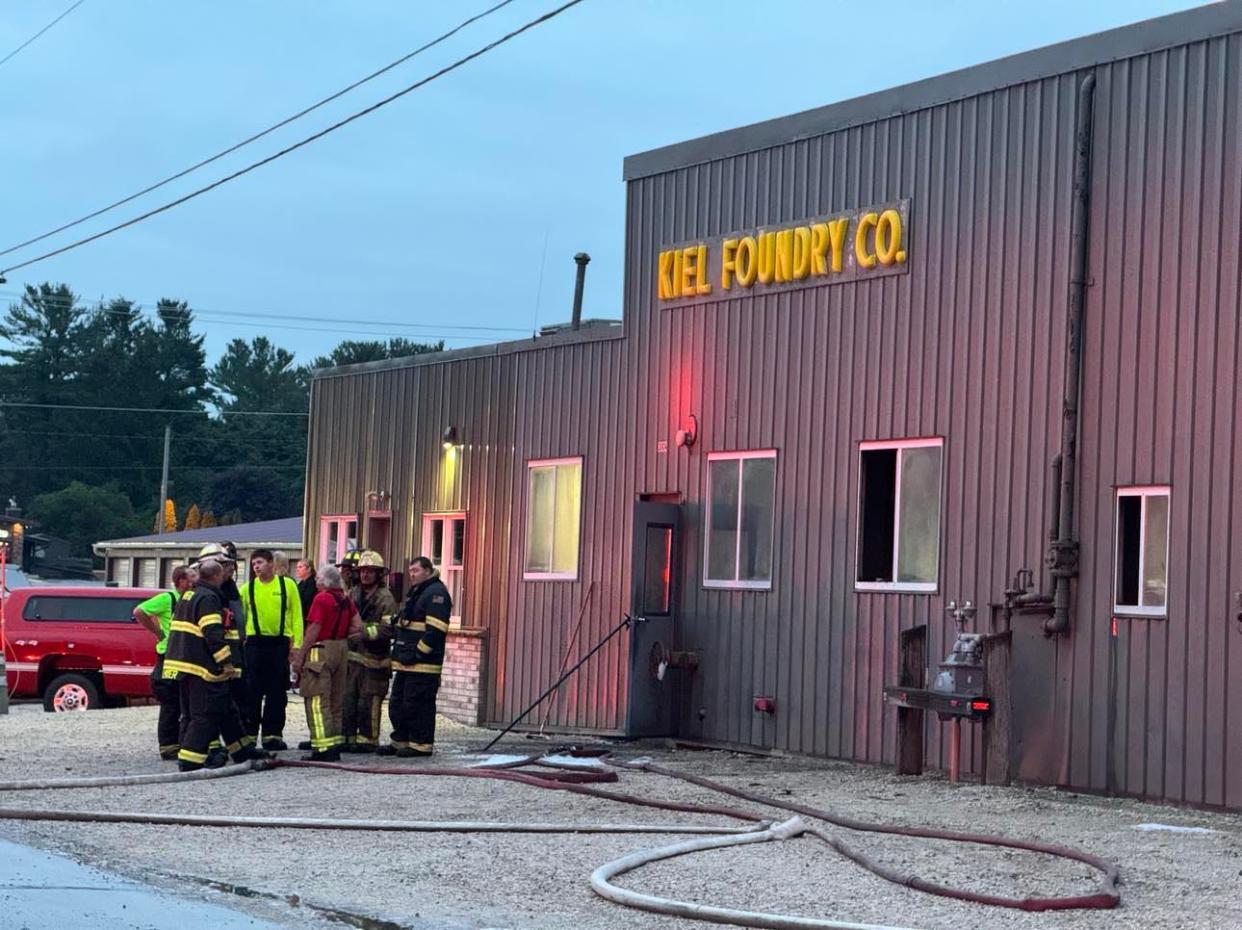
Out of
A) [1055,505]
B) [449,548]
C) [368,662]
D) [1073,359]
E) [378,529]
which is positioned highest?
[1073,359]

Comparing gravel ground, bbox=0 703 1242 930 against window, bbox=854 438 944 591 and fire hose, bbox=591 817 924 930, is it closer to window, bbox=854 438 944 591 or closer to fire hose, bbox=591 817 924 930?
fire hose, bbox=591 817 924 930

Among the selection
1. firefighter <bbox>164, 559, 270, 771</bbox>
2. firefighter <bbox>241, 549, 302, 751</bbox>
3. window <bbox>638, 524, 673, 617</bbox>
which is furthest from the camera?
window <bbox>638, 524, 673, 617</bbox>

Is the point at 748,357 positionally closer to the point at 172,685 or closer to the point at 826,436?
the point at 826,436

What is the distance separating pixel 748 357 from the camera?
62.4 ft

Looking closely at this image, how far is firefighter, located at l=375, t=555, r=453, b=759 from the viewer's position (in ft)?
56.5

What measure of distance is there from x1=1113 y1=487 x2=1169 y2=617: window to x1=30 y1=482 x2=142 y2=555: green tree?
76312 mm

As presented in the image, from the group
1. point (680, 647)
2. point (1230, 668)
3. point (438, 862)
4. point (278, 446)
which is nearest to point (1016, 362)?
point (1230, 668)

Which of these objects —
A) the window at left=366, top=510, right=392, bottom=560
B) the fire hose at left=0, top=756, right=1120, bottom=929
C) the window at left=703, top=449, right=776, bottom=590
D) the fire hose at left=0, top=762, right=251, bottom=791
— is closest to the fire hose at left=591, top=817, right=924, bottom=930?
the fire hose at left=0, top=756, right=1120, bottom=929

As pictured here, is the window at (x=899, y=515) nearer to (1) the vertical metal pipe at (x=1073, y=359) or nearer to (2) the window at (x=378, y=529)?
(1) the vertical metal pipe at (x=1073, y=359)

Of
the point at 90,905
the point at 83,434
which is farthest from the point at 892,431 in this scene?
the point at 83,434

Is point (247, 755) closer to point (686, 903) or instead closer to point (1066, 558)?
point (1066, 558)

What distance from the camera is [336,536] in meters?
26.4

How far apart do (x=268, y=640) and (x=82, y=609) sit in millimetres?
9694

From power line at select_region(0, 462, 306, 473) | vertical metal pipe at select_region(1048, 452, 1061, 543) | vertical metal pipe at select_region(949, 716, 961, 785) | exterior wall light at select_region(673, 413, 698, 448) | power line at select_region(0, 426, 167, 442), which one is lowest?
vertical metal pipe at select_region(949, 716, 961, 785)
